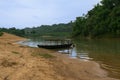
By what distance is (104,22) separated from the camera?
94688 millimetres

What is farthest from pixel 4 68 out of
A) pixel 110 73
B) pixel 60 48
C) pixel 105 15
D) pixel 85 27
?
pixel 85 27

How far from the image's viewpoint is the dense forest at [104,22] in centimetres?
8819

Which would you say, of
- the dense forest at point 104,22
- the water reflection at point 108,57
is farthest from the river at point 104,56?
the dense forest at point 104,22

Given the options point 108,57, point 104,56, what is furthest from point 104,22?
point 108,57

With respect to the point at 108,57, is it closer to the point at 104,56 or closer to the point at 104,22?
the point at 104,56

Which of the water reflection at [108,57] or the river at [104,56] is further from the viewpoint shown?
the river at [104,56]

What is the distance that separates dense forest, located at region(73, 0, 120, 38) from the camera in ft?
289

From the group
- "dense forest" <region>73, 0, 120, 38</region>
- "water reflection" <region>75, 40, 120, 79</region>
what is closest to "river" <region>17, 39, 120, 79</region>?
"water reflection" <region>75, 40, 120, 79</region>

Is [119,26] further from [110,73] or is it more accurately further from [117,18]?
[110,73]

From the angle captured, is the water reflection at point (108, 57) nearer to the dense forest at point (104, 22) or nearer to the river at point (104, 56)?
the river at point (104, 56)

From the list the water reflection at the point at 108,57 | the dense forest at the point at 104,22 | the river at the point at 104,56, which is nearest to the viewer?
the water reflection at the point at 108,57

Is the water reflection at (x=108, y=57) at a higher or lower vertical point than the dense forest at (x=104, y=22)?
lower

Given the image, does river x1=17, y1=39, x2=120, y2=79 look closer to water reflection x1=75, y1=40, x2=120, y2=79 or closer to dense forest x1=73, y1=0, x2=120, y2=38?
water reflection x1=75, y1=40, x2=120, y2=79

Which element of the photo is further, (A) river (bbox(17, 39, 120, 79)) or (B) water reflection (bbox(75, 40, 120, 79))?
(A) river (bbox(17, 39, 120, 79))
